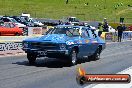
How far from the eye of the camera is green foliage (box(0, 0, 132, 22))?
84.2 metres

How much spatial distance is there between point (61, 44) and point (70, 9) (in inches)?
3014

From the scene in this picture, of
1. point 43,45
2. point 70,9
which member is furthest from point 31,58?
point 70,9

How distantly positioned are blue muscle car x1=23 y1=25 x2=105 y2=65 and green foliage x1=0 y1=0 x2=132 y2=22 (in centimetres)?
6052

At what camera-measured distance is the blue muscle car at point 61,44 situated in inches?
638

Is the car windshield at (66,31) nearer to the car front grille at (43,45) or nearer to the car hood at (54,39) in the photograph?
the car hood at (54,39)

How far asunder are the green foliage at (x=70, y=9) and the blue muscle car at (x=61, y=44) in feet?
199

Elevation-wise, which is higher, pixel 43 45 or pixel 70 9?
pixel 43 45

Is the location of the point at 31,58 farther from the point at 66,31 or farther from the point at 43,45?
the point at 66,31

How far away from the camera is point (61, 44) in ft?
53.0

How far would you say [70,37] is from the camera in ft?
55.9

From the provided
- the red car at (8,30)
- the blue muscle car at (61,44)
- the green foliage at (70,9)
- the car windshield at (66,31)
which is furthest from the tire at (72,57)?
the green foliage at (70,9)

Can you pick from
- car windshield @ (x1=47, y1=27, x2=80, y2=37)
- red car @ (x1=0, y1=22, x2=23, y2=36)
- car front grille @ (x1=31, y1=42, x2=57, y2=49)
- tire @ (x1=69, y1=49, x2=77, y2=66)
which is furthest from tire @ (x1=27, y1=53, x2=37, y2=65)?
red car @ (x1=0, y1=22, x2=23, y2=36)

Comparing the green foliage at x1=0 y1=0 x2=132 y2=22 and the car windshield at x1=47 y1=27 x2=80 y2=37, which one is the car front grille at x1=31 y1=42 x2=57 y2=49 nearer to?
the car windshield at x1=47 y1=27 x2=80 y2=37

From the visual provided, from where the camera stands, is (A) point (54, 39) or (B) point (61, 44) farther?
(A) point (54, 39)
